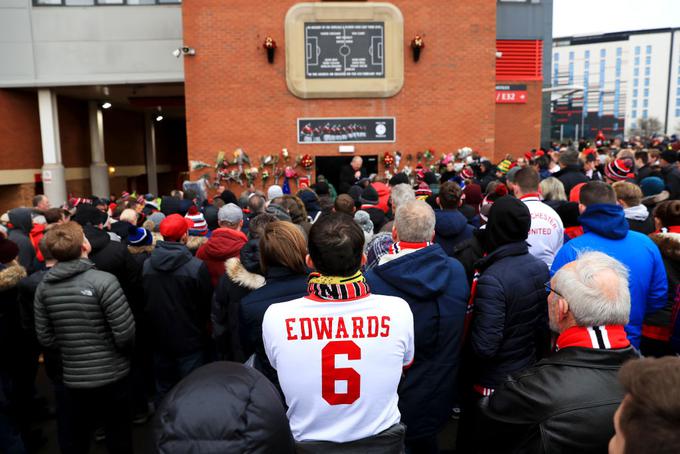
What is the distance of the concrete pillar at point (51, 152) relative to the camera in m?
19.1

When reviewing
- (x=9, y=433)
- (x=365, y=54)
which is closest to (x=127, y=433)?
(x=9, y=433)

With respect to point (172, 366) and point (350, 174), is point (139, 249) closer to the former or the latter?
point (172, 366)

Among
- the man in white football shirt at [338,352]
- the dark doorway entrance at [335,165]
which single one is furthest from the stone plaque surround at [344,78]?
the man in white football shirt at [338,352]

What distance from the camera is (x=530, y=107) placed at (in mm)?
20094

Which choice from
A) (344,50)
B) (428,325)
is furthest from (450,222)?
(344,50)

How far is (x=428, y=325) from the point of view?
2979 mm

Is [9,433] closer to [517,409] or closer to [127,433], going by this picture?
[127,433]

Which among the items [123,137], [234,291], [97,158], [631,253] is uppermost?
[123,137]

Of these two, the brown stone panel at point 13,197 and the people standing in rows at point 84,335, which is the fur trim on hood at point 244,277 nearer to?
the people standing in rows at point 84,335

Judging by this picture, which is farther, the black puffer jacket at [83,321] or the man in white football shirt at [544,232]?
the man in white football shirt at [544,232]

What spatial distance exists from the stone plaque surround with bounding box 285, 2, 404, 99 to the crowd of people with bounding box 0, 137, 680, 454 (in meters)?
9.51

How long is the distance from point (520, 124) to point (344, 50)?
362 inches

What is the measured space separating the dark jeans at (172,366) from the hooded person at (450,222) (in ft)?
8.38

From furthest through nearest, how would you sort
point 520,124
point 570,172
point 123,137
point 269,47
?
1. point 123,137
2. point 520,124
3. point 269,47
4. point 570,172
